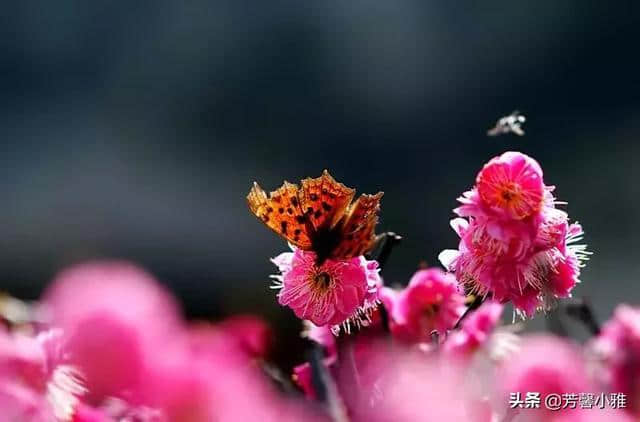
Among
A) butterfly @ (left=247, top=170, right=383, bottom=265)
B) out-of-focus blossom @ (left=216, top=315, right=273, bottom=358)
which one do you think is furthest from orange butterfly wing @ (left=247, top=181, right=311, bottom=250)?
out-of-focus blossom @ (left=216, top=315, right=273, bottom=358)

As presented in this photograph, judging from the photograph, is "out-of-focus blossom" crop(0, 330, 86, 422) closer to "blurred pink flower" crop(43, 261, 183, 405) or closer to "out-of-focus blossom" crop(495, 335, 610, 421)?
"blurred pink flower" crop(43, 261, 183, 405)

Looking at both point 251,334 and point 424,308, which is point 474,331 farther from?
point 251,334

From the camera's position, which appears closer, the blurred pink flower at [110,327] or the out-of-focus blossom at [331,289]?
the blurred pink flower at [110,327]

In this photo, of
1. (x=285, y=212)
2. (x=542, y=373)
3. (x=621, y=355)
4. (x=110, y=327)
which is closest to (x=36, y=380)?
(x=110, y=327)

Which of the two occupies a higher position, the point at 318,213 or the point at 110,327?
Answer: the point at 318,213

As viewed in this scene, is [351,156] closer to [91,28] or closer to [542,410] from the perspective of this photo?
[91,28]

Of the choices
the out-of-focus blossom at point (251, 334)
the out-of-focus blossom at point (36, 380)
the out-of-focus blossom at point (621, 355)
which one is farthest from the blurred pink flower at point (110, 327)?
the out-of-focus blossom at point (621, 355)

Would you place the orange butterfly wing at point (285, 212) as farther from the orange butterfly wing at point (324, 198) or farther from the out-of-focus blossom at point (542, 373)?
the out-of-focus blossom at point (542, 373)
